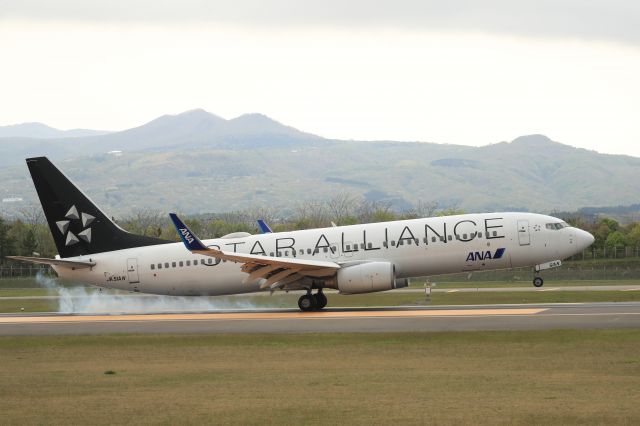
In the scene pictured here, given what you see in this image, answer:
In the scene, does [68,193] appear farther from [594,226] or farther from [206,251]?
[594,226]

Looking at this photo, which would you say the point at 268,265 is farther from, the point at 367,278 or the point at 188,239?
the point at 367,278

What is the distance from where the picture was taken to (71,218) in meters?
50.1

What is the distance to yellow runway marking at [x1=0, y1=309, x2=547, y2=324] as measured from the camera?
4319cm

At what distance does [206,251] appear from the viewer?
45.3 metres

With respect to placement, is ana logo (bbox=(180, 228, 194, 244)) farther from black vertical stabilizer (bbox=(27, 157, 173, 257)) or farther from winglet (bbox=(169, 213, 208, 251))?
black vertical stabilizer (bbox=(27, 157, 173, 257))

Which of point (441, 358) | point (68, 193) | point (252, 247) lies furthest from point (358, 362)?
point (68, 193)

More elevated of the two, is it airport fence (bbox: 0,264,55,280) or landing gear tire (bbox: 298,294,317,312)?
airport fence (bbox: 0,264,55,280)

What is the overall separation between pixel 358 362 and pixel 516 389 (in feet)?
21.2

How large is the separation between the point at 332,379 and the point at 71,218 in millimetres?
27667

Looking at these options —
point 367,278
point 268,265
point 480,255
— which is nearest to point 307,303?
point 268,265

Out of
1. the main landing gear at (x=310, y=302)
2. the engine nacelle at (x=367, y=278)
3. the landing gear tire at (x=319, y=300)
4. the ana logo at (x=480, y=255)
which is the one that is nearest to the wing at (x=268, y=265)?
the engine nacelle at (x=367, y=278)

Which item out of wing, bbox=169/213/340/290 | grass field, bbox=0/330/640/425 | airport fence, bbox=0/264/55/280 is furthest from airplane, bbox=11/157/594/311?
airport fence, bbox=0/264/55/280

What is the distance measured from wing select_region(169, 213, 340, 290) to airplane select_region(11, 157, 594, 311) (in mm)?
46

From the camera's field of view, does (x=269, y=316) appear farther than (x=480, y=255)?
No
